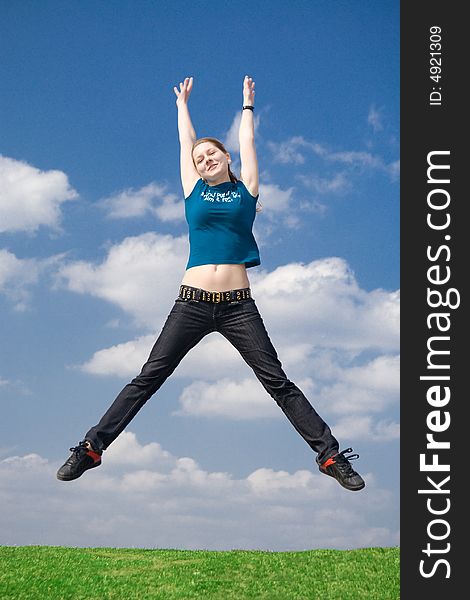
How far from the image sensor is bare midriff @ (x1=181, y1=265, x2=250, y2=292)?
628 cm

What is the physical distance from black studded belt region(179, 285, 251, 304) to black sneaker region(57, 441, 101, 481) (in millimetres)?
1468

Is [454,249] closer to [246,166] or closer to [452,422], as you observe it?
[452,422]

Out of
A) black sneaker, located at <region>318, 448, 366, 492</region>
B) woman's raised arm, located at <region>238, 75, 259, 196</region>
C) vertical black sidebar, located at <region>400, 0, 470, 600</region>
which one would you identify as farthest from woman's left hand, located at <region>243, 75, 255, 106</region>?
black sneaker, located at <region>318, 448, 366, 492</region>

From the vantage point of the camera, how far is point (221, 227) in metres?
6.34

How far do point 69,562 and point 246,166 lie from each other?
20.8 ft

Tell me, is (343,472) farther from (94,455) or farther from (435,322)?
(94,455)

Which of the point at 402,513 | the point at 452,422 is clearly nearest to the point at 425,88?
the point at 452,422

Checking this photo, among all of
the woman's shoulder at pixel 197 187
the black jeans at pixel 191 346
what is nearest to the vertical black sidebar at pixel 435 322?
the black jeans at pixel 191 346

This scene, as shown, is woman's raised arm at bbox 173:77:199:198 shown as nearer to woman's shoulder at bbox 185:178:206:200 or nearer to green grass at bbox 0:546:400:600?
woman's shoulder at bbox 185:178:206:200

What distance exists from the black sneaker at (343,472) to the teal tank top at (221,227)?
175 cm

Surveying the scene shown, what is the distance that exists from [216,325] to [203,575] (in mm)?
4125

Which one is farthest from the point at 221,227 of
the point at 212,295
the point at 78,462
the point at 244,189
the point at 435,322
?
the point at 78,462

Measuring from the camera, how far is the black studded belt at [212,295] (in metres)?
6.26

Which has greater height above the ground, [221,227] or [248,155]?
[248,155]
